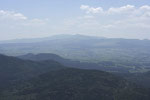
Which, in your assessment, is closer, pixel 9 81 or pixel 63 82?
pixel 63 82

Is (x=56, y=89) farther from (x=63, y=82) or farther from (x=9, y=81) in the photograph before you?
(x=9, y=81)

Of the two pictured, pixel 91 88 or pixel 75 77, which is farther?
pixel 75 77

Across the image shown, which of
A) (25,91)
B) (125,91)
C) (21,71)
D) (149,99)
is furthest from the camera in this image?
(21,71)

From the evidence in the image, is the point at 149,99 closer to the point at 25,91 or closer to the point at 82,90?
the point at 82,90

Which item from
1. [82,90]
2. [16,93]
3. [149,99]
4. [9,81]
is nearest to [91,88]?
[82,90]

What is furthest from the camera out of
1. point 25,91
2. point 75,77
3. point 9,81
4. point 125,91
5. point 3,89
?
point 9,81

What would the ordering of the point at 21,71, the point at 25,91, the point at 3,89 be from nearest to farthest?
the point at 25,91, the point at 3,89, the point at 21,71

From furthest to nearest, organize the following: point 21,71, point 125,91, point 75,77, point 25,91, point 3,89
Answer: point 21,71 → point 75,77 → point 3,89 → point 25,91 → point 125,91

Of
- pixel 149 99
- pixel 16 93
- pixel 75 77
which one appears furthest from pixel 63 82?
pixel 149 99
